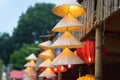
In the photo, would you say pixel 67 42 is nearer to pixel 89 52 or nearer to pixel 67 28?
pixel 67 28

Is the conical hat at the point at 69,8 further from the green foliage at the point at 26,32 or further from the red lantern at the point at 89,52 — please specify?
the green foliage at the point at 26,32

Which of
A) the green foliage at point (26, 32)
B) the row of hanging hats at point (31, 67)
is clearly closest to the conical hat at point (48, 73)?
the row of hanging hats at point (31, 67)

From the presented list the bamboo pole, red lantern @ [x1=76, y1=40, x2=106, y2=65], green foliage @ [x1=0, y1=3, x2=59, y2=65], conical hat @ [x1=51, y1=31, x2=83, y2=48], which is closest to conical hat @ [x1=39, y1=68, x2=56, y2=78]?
red lantern @ [x1=76, y1=40, x2=106, y2=65]

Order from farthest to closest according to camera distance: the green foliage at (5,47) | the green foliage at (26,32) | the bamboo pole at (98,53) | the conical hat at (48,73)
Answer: the green foliage at (26,32) → the green foliage at (5,47) → the conical hat at (48,73) → the bamboo pole at (98,53)

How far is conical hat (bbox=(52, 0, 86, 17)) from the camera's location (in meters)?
8.48

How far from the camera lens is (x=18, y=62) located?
52.2m

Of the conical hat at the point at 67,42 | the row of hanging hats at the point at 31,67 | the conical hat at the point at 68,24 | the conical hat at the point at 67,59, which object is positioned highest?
the conical hat at the point at 68,24

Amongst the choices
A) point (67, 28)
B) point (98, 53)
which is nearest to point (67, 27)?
point (67, 28)

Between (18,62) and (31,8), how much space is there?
62.9ft

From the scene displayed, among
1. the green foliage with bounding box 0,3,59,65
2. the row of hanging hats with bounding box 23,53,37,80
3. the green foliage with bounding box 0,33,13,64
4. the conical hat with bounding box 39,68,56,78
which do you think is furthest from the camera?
the green foliage with bounding box 0,3,59,65

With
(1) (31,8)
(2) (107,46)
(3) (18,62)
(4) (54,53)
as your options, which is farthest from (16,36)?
(2) (107,46)

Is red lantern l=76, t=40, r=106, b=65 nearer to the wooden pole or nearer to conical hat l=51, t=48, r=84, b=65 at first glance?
conical hat l=51, t=48, r=84, b=65

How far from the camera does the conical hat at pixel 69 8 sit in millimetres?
8484

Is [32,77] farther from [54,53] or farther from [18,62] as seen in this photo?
[18,62]
